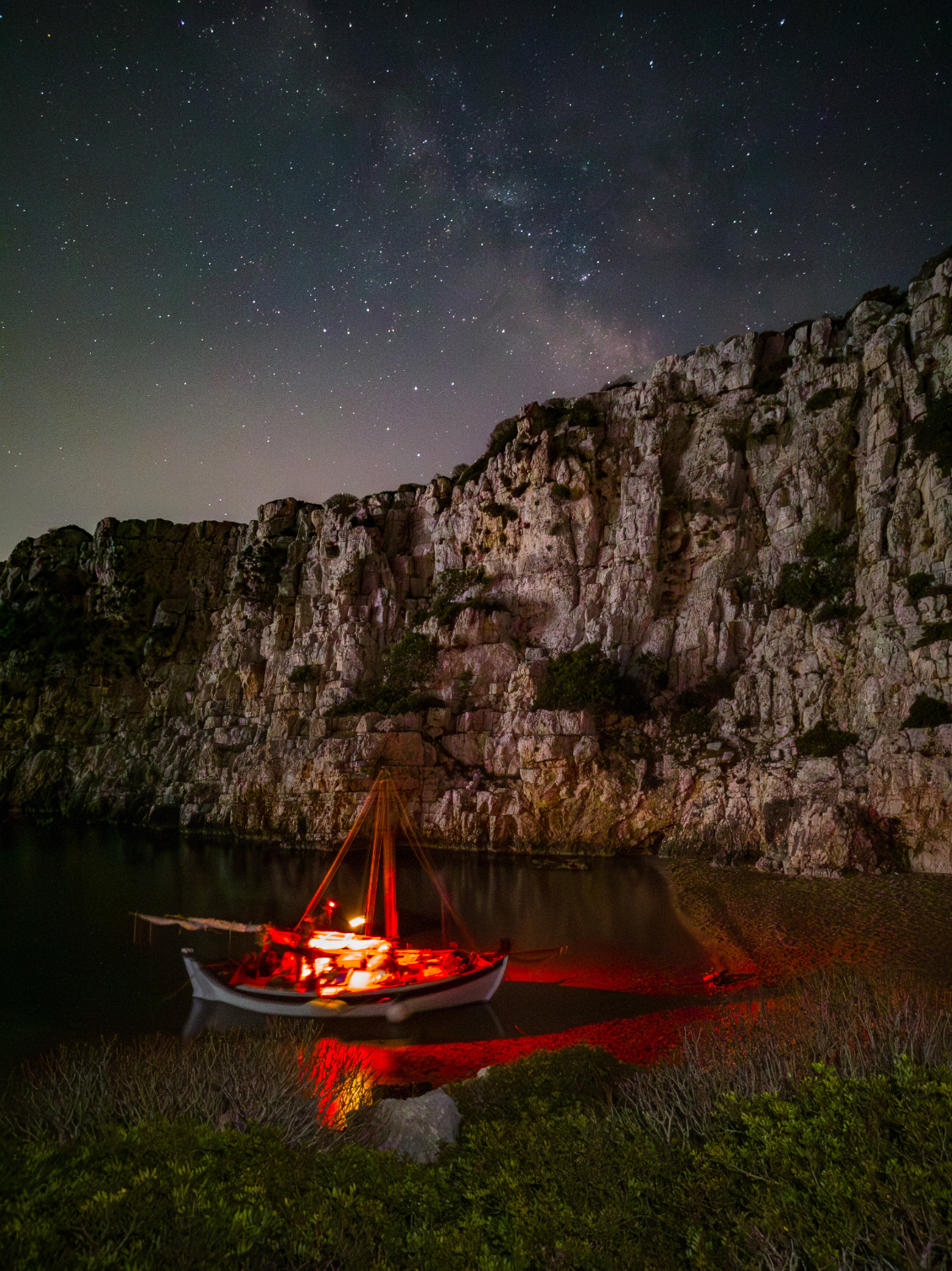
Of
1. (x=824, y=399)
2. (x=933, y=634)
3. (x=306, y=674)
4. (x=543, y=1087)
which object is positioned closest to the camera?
(x=543, y=1087)

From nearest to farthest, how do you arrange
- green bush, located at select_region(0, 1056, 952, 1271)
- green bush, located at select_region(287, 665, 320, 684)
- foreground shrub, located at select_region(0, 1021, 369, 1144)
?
1. green bush, located at select_region(0, 1056, 952, 1271)
2. foreground shrub, located at select_region(0, 1021, 369, 1144)
3. green bush, located at select_region(287, 665, 320, 684)

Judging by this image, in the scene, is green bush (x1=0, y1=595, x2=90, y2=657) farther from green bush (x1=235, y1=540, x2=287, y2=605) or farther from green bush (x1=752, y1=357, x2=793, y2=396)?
green bush (x1=752, y1=357, x2=793, y2=396)

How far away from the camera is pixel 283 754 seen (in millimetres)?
44000

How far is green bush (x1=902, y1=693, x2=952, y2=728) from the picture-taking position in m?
27.5

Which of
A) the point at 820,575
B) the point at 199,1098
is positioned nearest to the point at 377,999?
the point at 199,1098

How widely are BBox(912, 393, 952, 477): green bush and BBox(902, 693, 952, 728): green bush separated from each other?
1105 cm

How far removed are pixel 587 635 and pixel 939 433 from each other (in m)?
20.9

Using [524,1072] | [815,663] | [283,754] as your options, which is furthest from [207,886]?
[815,663]

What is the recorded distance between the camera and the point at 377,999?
14305 millimetres

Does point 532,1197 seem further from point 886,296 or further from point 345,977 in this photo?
point 886,296

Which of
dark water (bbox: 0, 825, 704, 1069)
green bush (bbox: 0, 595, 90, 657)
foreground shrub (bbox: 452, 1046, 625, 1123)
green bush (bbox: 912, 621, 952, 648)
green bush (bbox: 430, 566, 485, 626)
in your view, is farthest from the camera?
green bush (bbox: 0, 595, 90, 657)

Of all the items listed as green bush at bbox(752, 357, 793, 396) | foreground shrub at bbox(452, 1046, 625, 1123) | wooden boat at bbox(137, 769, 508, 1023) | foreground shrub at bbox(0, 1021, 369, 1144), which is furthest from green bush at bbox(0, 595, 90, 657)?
foreground shrub at bbox(452, 1046, 625, 1123)

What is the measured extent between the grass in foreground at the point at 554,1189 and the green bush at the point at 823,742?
26.3 m

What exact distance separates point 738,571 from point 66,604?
5799cm
